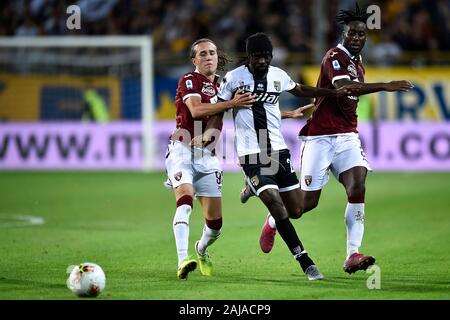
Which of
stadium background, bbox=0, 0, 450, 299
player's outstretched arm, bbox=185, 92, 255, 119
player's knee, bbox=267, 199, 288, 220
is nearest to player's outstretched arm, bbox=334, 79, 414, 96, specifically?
player's outstretched arm, bbox=185, 92, 255, 119

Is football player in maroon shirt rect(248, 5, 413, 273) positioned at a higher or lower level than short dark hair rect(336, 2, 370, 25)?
lower

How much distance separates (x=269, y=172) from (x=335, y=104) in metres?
1.28

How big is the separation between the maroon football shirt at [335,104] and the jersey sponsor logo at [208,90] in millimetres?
1214

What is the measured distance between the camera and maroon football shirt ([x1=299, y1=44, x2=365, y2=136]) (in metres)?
10.3

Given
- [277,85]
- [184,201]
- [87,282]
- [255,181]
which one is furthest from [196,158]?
[87,282]

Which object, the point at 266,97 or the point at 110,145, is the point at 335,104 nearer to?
the point at 266,97

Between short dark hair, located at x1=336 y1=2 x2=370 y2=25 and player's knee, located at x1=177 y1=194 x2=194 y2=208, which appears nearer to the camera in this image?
player's knee, located at x1=177 y1=194 x2=194 y2=208

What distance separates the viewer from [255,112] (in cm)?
975

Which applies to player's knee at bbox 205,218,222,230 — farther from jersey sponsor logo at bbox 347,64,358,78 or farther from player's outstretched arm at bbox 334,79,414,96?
jersey sponsor logo at bbox 347,64,358,78

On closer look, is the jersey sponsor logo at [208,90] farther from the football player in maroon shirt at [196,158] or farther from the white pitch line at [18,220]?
the white pitch line at [18,220]

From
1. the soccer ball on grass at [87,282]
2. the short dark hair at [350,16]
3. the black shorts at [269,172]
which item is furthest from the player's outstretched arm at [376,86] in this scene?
the soccer ball on grass at [87,282]

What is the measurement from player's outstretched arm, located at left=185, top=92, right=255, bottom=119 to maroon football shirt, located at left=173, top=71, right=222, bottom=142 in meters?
0.23

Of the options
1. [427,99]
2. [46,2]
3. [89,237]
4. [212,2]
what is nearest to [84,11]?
[46,2]

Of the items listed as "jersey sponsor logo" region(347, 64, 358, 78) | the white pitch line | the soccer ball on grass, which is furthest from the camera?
the white pitch line
